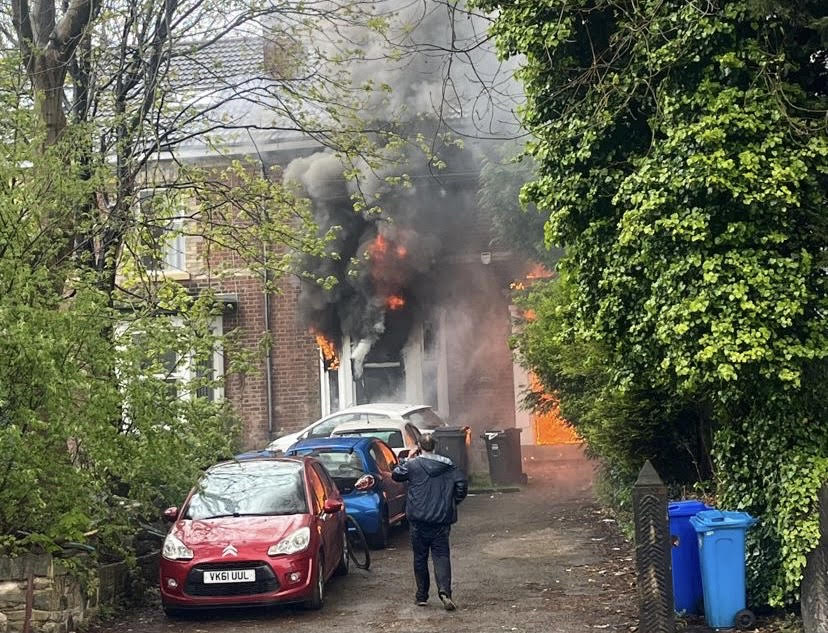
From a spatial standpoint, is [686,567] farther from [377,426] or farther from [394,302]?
[394,302]

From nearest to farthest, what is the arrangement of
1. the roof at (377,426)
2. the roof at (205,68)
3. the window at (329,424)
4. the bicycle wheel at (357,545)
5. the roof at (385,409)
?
1. the bicycle wheel at (357,545)
2. the roof at (205,68)
3. the roof at (377,426)
4. the window at (329,424)
5. the roof at (385,409)

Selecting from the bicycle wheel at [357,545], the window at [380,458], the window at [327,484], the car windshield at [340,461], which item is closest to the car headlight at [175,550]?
the window at [327,484]

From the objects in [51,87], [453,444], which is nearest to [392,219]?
[453,444]

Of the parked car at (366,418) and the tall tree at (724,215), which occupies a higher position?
the tall tree at (724,215)

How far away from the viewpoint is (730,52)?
24.8ft

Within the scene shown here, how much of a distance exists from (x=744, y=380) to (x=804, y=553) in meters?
1.32

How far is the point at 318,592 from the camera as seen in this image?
384 inches

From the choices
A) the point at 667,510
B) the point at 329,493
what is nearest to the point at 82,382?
the point at 329,493

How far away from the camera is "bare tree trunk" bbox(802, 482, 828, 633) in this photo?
725 centimetres

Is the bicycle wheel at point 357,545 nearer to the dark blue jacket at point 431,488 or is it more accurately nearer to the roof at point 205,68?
the dark blue jacket at point 431,488

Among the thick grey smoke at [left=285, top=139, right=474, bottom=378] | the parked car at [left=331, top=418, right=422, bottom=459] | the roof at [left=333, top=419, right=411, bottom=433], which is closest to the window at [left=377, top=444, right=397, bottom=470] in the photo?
the parked car at [left=331, top=418, right=422, bottom=459]

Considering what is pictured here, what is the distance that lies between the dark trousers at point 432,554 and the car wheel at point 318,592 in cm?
94

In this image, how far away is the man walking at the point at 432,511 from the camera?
963cm

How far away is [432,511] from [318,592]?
1356 millimetres
